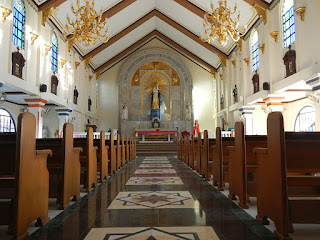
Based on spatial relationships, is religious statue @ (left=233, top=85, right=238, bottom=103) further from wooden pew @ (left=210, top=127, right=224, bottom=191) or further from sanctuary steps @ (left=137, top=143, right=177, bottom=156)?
wooden pew @ (left=210, top=127, right=224, bottom=191)

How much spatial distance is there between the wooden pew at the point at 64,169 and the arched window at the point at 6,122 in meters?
10.5

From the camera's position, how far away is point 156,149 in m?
15.9

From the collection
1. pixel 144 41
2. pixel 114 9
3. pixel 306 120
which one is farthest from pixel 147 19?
pixel 306 120

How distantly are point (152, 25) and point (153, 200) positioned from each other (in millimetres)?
16685

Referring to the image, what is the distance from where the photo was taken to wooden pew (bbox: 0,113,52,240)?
2238 mm

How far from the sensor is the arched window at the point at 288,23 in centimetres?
952

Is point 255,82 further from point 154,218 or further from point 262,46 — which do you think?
→ point 154,218

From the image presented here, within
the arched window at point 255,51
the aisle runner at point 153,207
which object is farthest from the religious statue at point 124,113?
the aisle runner at point 153,207

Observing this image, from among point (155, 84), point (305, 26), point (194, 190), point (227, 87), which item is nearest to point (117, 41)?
point (155, 84)

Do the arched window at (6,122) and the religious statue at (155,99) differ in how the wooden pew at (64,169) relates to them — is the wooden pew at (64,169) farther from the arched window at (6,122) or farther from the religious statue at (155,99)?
the religious statue at (155,99)

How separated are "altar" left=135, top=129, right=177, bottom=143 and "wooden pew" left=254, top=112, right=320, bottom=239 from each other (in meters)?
15.2

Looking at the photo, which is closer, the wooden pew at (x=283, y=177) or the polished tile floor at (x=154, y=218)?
the wooden pew at (x=283, y=177)

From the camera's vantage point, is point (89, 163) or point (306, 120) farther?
point (306, 120)

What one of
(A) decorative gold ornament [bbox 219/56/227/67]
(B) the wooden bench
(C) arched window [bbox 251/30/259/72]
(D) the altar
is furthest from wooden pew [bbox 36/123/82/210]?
(A) decorative gold ornament [bbox 219/56/227/67]
